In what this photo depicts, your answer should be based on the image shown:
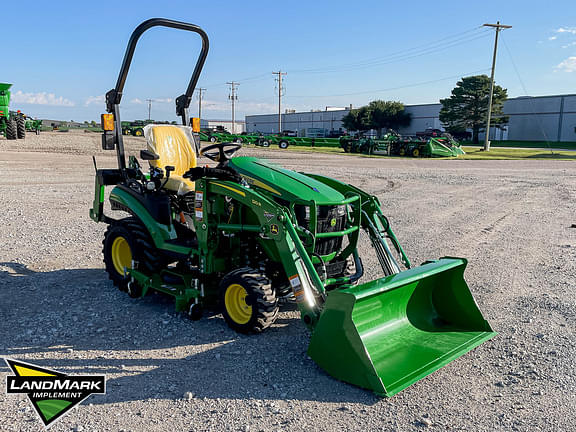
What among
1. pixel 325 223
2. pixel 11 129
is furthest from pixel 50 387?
pixel 11 129

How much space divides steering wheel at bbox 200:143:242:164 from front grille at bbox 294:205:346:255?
3.29 ft

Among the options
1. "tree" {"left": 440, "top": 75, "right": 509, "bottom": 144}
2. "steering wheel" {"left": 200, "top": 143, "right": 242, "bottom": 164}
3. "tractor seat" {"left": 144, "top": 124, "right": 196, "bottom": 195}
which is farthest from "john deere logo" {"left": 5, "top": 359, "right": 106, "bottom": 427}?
"tree" {"left": 440, "top": 75, "right": 509, "bottom": 144}

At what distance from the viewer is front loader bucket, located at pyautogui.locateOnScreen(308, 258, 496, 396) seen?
11.8ft

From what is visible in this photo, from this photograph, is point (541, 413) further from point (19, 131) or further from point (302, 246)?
point (19, 131)

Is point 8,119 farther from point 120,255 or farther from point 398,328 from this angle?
point 398,328

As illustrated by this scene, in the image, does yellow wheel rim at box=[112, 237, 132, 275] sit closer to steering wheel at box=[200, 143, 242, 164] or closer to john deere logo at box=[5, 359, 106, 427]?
steering wheel at box=[200, 143, 242, 164]

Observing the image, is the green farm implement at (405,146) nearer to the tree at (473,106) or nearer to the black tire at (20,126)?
the black tire at (20,126)

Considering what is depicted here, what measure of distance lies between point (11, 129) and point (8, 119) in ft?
2.68

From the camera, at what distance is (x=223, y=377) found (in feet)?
12.4

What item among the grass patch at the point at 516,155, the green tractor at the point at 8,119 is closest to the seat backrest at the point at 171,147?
the green tractor at the point at 8,119

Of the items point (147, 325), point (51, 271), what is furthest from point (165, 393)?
point (51, 271)

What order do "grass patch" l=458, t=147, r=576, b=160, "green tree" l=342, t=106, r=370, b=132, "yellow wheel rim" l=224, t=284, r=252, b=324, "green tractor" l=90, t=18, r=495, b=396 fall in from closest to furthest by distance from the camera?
"green tractor" l=90, t=18, r=495, b=396
"yellow wheel rim" l=224, t=284, r=252, b=324
"grass patch" l=458, t=147, r=576, b=160
"green tree" l=342, t=106, r=370, b=132

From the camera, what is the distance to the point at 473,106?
55531mm

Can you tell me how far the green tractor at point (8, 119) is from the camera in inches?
1003
